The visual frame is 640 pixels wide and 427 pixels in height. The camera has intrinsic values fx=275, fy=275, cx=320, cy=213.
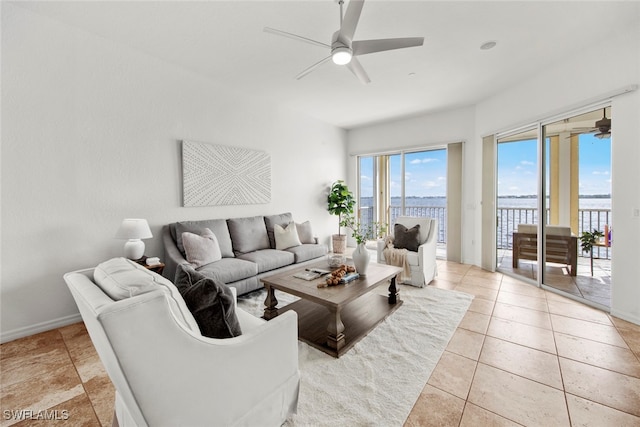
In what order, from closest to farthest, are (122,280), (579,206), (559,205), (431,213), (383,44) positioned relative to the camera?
(122,280) → (383,44) → (579,206) → (559,205) → (431,213)

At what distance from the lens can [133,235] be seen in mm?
2709

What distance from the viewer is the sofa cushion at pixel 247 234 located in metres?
3.83

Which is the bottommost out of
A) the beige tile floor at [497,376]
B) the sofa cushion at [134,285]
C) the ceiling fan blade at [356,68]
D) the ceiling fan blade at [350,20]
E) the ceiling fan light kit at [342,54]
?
the beige tile floor at [497,376]

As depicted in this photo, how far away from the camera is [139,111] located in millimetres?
3113

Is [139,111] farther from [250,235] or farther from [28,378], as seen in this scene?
[28,378]

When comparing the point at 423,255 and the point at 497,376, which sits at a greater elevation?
the point at 423,255

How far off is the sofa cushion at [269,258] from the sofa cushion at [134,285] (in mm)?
2097

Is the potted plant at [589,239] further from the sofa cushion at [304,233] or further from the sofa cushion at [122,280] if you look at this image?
the sofa cushion at [122,280]

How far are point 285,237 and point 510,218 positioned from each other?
347 cm

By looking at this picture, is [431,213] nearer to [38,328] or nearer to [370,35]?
[370,35]

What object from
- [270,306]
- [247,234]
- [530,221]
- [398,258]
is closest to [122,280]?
[270,306]

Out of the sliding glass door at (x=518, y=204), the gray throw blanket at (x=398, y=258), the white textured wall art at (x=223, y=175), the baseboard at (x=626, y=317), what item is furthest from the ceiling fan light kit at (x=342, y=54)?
the baseboard at (x=626, y=317)

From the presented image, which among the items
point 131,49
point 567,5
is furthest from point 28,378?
point 567,5

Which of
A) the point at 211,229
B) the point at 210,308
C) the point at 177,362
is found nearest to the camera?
the point at 177,362
